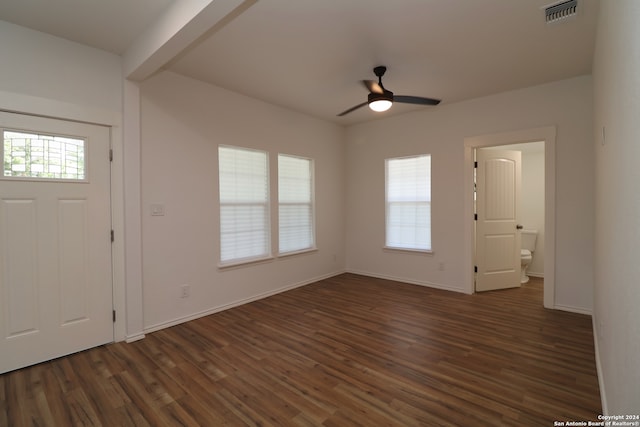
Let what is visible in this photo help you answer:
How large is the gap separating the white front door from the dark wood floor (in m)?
0.24

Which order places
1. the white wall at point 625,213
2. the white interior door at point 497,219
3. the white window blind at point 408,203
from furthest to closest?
the white window blind at point 408,203 < the white interior door at point 497,219 < the white wall at point 625,213

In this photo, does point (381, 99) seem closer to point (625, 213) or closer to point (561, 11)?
point (561, 11)

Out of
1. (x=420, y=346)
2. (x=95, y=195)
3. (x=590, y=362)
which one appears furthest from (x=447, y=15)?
(x=95, y=195)

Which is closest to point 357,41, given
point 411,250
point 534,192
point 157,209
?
point 157,209

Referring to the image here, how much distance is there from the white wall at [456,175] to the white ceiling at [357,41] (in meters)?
0.32

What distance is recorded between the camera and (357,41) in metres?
2.67

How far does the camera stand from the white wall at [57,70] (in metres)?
2.34

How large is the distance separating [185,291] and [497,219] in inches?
174

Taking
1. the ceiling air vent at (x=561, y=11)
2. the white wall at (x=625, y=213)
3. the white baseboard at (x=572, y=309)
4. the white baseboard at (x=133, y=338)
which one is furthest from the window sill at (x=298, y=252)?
the ceiling air vent at (x=561, y=11)

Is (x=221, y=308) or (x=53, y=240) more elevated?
(x=53, y=240)

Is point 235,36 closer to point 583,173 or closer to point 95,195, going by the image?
point 95,195

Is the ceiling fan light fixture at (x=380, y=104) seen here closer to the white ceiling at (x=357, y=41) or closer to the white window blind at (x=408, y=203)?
the white ceiling at (x=357, y=41)

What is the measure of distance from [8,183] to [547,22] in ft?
14.5

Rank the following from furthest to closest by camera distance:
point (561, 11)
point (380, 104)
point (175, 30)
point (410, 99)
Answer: point (410, 99) → point (380, 104) → point (561, 11) → point (175, 30)
